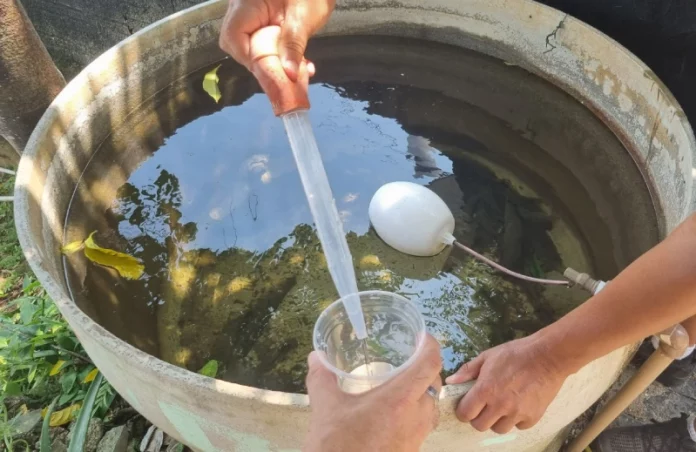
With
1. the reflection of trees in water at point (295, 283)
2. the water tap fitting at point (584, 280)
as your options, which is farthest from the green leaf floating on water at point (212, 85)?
the water tap fitting at point (584, 280)

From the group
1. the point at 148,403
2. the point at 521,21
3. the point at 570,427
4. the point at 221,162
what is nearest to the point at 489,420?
the point at 148,403

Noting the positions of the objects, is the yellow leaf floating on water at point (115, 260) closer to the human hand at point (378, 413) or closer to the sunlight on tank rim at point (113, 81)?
the sunlight on tank rim at point (113, 81)

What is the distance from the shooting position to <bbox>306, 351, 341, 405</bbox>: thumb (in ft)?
2.64

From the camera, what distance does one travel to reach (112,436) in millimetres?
1527

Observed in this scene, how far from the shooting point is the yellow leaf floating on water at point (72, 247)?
132 centimetres

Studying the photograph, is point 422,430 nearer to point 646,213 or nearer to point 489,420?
point 489,420

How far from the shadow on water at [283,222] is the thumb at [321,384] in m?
0.41

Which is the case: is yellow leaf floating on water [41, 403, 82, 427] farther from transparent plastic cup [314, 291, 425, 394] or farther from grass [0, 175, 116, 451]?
transparent plastic cup [314, 291, 425, 394]

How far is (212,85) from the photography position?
68.5 inches

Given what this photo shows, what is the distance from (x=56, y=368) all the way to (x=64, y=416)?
0.15m

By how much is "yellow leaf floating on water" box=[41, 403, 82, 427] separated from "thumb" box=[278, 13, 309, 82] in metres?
1.13

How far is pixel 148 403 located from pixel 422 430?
0.49 metres

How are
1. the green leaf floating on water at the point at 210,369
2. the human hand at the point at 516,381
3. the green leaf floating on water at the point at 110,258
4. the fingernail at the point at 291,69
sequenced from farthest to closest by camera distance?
the green leaf floating on water at the point at 110,258, the green leaf floating on water at the point at 210,369, the fingernail at the point at 291,69, the human hand at the point at 516,381

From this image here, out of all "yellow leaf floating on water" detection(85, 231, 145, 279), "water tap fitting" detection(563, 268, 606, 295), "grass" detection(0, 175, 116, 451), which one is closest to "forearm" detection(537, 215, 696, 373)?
"water tap fitting" detection(563, 268, 606, 295)
